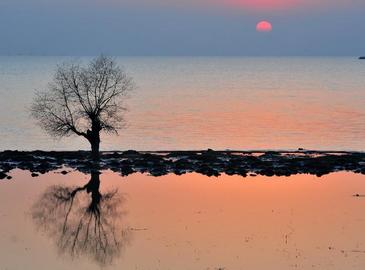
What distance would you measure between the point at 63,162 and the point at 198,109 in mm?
69482

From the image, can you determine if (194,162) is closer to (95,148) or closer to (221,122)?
(95,148)

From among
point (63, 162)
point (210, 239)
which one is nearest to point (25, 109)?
point (63, 162)

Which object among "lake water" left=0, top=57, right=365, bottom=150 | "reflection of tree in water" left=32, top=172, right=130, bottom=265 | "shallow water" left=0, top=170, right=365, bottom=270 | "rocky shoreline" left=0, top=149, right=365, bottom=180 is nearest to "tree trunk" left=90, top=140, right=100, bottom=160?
"rocky shoreline" left=0, top=149, right=365, bottom=180

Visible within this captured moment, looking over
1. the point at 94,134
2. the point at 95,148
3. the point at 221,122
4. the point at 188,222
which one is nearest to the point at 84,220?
the point at 188,222

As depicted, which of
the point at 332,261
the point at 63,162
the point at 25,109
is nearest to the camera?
the point at 332,261

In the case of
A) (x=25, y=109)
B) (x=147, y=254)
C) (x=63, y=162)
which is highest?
(x=25, y=109)

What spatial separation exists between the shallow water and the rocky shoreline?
1817 millimetres

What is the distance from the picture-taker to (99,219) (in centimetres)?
4269

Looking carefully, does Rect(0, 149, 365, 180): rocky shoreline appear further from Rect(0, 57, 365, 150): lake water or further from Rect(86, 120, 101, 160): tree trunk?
Rect(0, 57, 365, 150): lake water

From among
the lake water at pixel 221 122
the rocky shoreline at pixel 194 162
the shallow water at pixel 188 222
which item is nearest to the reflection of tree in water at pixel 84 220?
the shallow water at pixel 188 222

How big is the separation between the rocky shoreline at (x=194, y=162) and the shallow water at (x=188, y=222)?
1.82 meters

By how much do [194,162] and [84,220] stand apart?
65.2 ft

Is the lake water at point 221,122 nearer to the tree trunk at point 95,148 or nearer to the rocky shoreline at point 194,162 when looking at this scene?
the rocky shoreline at point 194,162

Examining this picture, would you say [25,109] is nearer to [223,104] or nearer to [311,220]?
[223,104]
